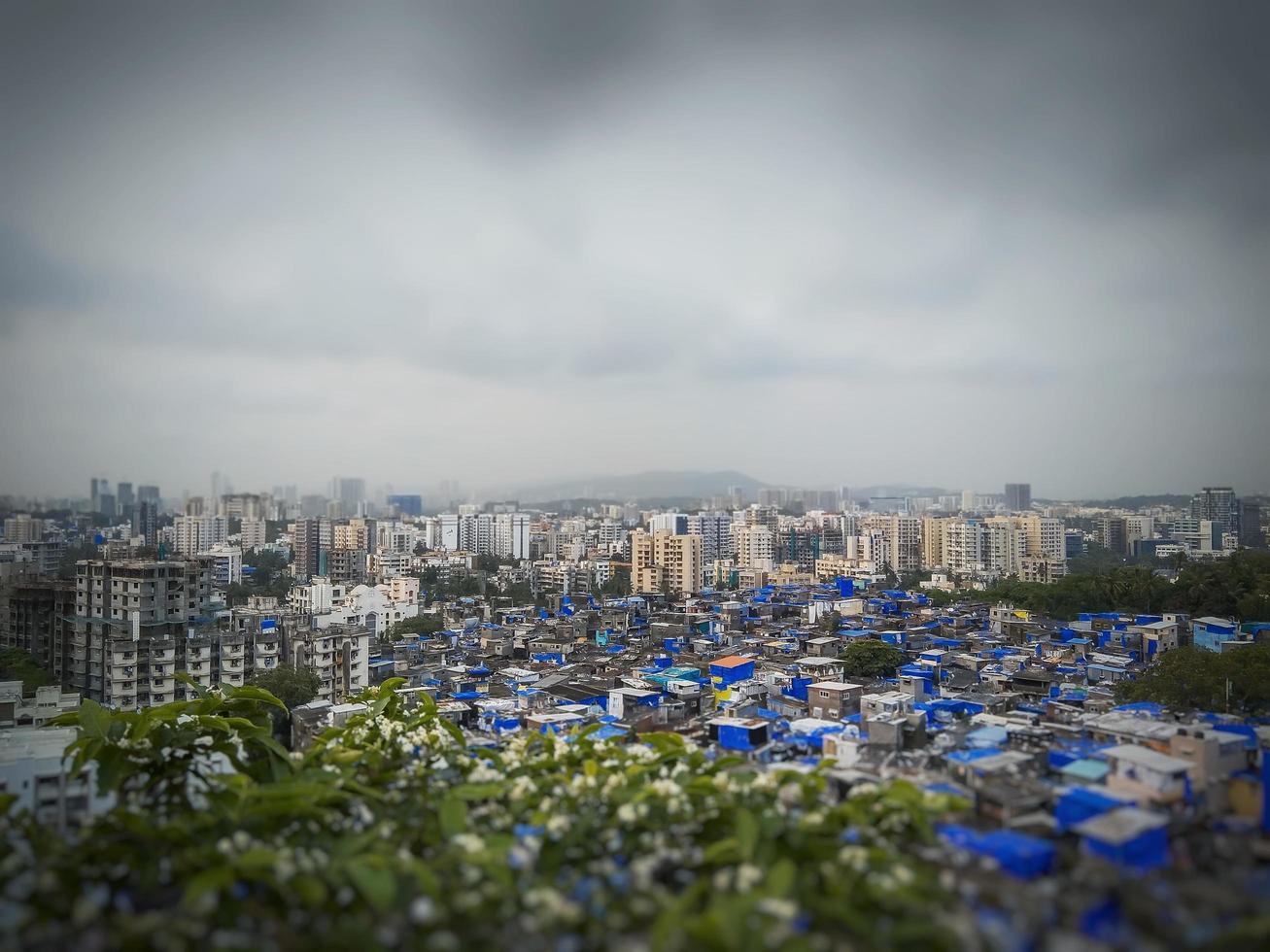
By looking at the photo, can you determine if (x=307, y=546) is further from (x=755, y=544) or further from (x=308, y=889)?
(x=308, y=889)

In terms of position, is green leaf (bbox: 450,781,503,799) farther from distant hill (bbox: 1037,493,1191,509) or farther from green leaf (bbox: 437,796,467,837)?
distant hill (bbox: 1037,493,1191,509)

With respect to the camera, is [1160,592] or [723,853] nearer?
[723,853]

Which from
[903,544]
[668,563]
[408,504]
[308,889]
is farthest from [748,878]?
[408,504]

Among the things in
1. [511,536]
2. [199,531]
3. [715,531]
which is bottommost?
[511,536]

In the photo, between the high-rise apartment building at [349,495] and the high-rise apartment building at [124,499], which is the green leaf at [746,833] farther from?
the high-rise apartment building at [349,495]

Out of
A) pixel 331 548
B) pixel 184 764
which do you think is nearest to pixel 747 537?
pixel 331 548

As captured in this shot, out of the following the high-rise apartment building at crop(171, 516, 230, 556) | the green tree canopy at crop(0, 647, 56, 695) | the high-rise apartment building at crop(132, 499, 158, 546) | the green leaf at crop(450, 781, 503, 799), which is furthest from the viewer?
the high-rise apartment building at crop(171, 516, 230, 556)

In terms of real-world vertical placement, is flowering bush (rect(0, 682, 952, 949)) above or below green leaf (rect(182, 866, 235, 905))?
below

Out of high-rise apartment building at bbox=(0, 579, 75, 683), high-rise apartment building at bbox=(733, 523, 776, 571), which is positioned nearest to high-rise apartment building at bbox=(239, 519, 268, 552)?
high-rise apartment building at bbox=(0, 579, 75, 683)
